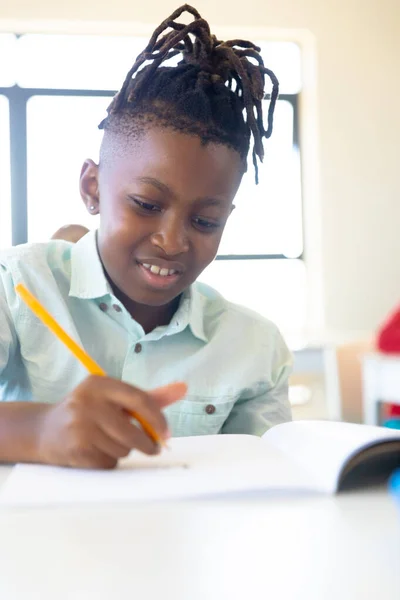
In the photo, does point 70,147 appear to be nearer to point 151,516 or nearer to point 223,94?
point 223,94

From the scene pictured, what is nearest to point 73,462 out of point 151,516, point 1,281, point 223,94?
point 151,516

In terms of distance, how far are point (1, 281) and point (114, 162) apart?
0.69ft

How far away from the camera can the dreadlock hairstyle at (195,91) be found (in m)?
0.85

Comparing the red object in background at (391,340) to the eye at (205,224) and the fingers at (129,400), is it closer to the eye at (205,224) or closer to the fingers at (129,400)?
the eye at (205,224)

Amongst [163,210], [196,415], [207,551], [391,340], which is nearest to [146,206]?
[163,210]

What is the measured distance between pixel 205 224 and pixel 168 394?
34cm

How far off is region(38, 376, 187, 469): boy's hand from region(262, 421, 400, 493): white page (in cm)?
12

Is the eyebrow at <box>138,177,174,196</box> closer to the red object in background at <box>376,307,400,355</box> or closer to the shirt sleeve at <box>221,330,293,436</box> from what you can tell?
the shirt sleeve at <box>221,330,293,436</box>

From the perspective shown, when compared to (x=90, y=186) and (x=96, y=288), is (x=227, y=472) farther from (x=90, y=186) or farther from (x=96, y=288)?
(x=90, y=186)

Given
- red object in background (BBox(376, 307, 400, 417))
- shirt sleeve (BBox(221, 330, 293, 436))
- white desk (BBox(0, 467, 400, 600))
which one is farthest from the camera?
red object in background (BBox(376, 307, 400, 417))

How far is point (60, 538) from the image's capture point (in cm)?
38

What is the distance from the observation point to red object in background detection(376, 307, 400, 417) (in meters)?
1.87

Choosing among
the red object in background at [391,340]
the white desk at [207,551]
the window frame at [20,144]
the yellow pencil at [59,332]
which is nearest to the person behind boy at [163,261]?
the yellow pencil at [59,332]

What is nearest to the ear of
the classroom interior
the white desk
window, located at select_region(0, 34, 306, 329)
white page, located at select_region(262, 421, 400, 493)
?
white page, located at select_region(262, 421, 400, 493)
